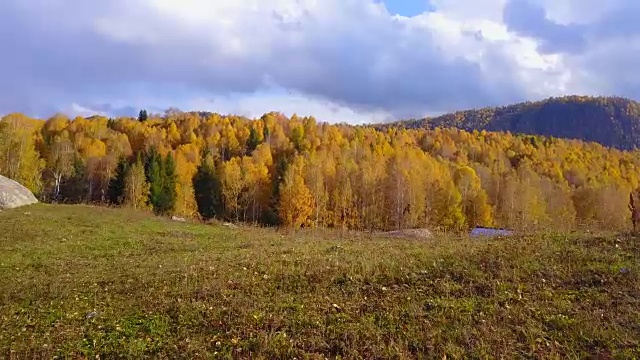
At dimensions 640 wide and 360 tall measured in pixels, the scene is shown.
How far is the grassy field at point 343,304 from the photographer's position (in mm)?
9336

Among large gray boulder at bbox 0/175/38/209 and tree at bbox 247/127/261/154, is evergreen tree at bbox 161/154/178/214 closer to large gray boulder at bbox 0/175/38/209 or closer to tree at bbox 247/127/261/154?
large gray boulder at bbox 0/175/38/209

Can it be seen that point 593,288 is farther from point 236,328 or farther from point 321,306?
point 236,328

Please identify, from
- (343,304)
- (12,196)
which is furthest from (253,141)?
(343,304)

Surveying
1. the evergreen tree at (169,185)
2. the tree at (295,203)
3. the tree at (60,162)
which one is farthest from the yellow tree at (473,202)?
the tree at (60,162)

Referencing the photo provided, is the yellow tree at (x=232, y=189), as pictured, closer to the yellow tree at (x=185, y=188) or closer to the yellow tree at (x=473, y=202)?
the yellow tree at (x=185, y=188)

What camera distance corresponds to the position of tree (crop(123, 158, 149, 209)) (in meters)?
63.5

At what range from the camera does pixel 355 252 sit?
17.2 meters

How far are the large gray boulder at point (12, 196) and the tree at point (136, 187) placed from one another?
22055mm

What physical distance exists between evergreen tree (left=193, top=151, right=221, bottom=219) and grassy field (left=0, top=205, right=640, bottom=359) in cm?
5664

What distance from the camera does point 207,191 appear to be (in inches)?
2977

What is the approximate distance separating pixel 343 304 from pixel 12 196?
35625mm

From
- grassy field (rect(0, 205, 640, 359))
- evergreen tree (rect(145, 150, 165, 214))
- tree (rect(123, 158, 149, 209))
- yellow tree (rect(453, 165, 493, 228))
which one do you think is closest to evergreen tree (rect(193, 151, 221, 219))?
evergreen tree (rect(145, 150, 165, 214))

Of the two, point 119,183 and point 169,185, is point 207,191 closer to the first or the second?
point 169,185

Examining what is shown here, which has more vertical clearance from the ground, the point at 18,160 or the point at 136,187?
the point at 18,160
